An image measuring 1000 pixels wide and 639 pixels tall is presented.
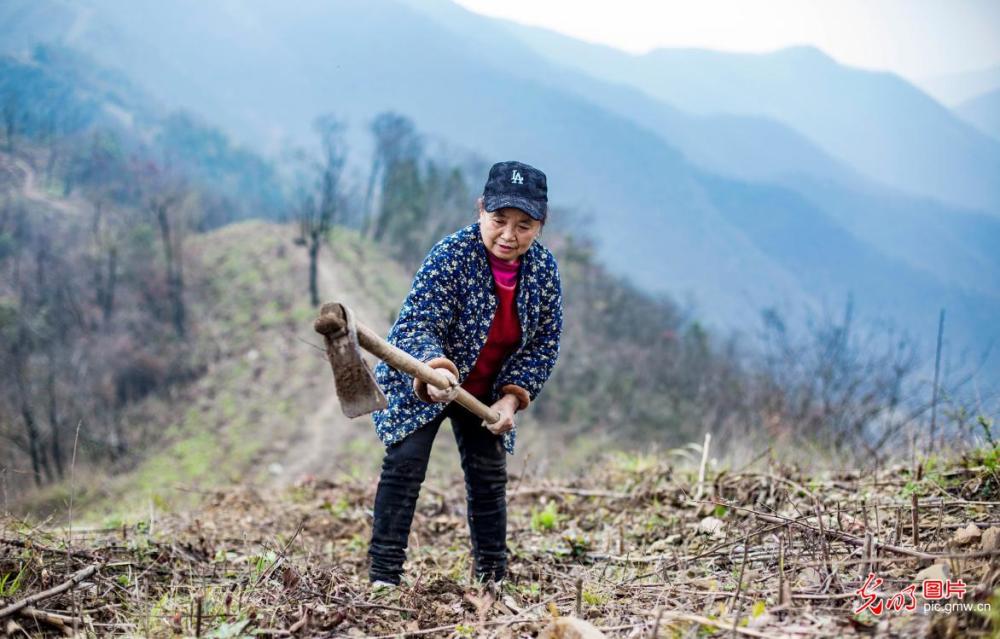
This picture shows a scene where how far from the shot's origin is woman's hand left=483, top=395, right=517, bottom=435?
273cm

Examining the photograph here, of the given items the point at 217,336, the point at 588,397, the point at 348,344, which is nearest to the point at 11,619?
the point at 348,344

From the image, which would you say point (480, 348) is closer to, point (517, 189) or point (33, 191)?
point (517, 189)

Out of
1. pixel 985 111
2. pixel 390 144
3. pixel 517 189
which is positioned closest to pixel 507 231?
pixel 517 189

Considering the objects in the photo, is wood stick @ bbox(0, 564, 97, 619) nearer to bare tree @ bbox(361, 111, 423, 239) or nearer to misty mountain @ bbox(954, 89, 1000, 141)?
bare tree @ bbox(361, 111, 423, 239)

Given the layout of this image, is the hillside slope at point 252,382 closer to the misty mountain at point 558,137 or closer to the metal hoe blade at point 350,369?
the metal hoe blade at point 350,369

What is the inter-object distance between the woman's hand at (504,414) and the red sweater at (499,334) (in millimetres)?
190

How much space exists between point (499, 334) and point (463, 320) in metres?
0.20

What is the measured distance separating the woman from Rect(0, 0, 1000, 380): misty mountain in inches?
4003

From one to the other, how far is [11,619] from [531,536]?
2450 millimetres

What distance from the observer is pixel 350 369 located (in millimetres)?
2117

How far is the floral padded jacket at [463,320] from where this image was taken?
106 inches

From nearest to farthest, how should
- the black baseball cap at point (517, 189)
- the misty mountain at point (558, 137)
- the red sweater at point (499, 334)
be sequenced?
1. the black baseball cap at point (517, 189)
2. the red sweater at point (499, 334)
3. the misty mountain at point (558, 137)

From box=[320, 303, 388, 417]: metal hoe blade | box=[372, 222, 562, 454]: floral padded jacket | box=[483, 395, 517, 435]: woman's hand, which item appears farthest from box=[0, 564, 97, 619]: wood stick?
box=[483, 395, 517, 435]: woman's hand

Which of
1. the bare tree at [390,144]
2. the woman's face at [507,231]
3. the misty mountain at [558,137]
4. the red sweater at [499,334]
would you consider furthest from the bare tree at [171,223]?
the misty mountain at [558,137]
